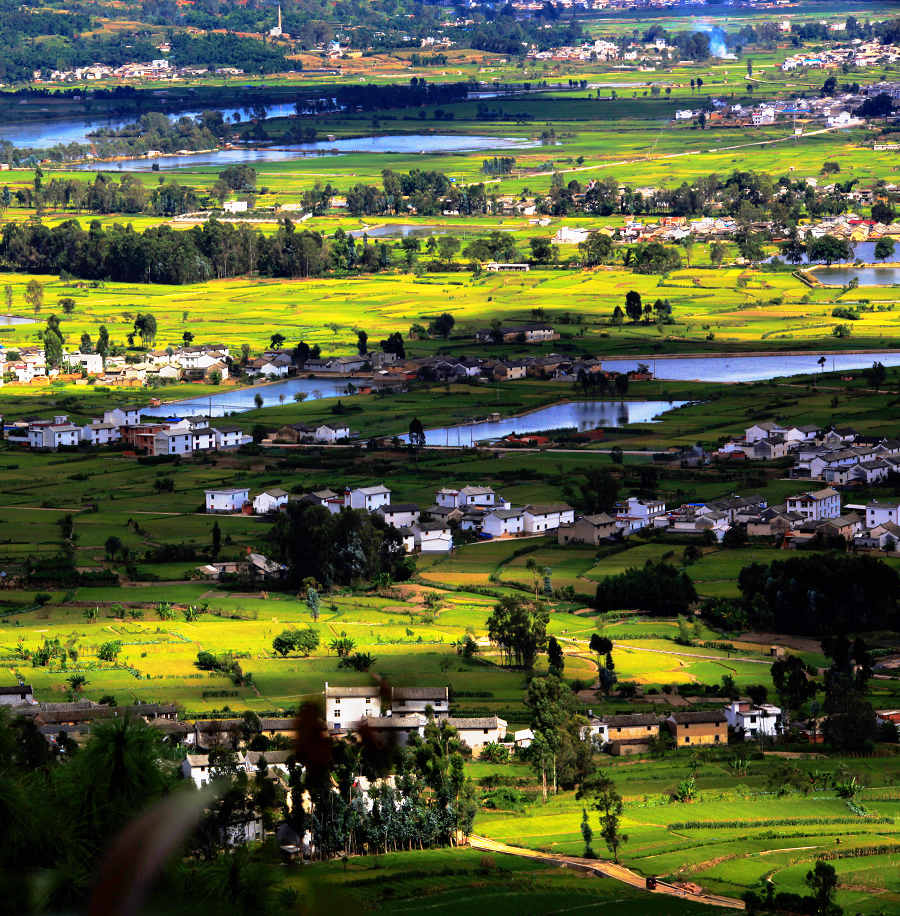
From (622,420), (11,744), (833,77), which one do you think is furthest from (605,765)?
(833,77)

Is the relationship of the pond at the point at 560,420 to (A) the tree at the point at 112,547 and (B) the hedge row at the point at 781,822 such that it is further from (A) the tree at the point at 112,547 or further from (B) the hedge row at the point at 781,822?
(B) the hedge row at the point at 781,822

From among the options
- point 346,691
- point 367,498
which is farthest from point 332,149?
point 346,691

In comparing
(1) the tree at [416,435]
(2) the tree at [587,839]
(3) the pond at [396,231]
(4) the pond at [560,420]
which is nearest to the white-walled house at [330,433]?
(4) the pond at [560,420]

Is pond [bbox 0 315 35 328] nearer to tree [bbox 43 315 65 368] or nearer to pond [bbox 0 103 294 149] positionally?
tree [bbox 43 315 65 368]

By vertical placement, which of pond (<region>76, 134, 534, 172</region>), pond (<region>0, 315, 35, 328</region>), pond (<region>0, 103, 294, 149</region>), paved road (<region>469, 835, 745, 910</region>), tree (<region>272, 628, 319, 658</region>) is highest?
pond (<region>0, 103, 294, 149</region>)

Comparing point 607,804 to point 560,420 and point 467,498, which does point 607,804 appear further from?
point 560,420

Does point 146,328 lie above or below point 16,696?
above

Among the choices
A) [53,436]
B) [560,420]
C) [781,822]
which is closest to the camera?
[781,822]

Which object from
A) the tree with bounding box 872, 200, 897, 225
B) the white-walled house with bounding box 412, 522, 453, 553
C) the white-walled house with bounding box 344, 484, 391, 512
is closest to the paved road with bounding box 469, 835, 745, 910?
the white-walled house with bounding box 412, 522, 453, 553
